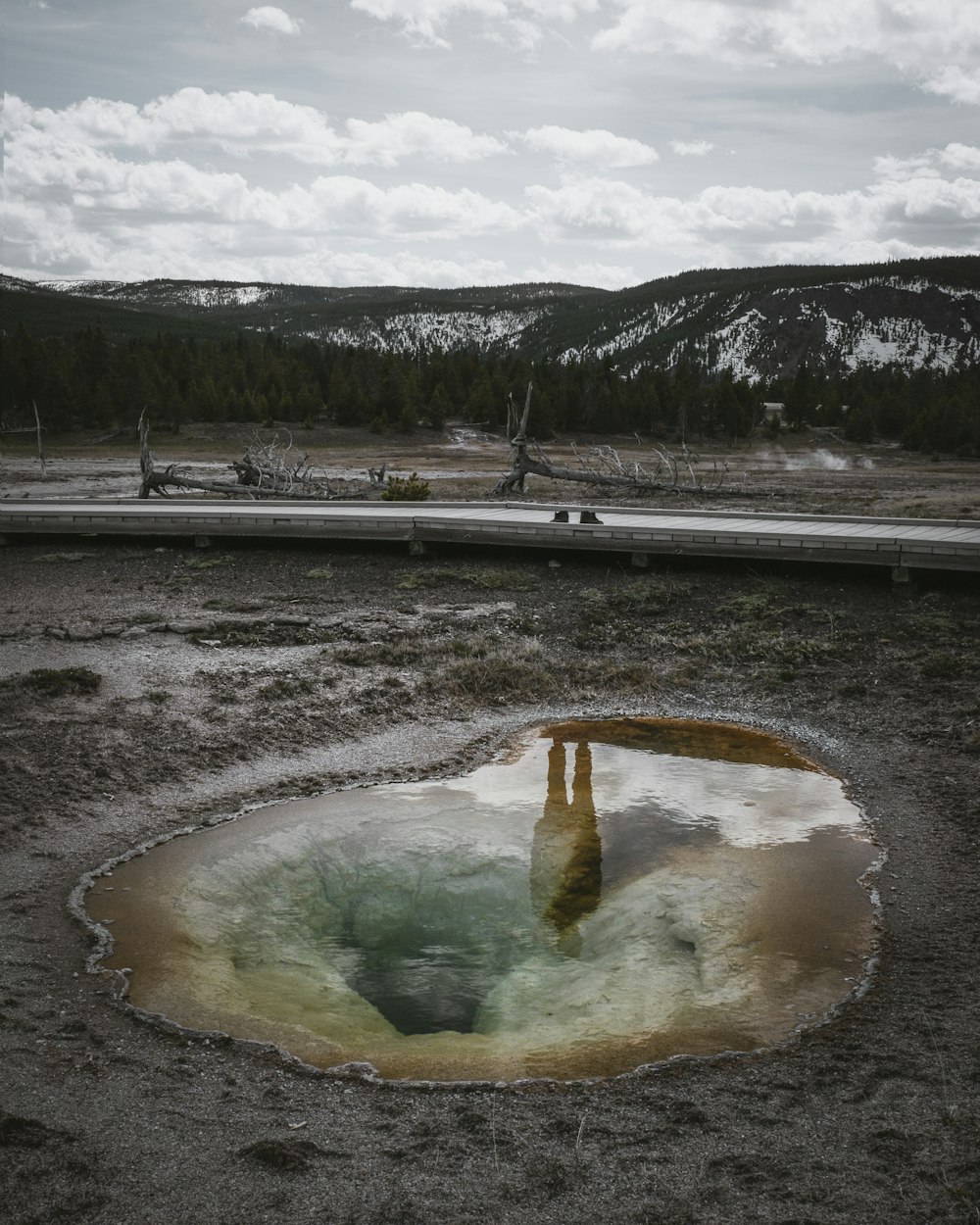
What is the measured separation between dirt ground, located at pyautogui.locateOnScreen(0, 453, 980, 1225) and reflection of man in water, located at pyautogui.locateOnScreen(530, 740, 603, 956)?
1.15 metres

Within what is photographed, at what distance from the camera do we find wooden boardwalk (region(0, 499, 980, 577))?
1427 centimetres

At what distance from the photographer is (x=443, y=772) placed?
9.18 m

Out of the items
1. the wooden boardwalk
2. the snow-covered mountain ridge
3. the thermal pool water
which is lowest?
the thermal pool water

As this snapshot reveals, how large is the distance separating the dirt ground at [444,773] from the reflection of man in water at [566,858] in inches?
45.2

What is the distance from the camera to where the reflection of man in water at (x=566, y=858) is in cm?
669

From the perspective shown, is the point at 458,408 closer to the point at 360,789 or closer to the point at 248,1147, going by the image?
the point at 360,789

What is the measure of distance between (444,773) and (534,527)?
8.11m

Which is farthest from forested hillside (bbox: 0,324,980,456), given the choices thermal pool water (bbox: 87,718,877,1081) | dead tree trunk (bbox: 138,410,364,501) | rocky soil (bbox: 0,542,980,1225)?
thermal pool water (bbox: 87,718,877,1081)

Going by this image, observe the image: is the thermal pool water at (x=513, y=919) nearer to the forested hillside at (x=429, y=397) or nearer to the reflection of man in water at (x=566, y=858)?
the reflection of man in water at (x=566, y=858)

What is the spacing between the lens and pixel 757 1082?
486 centimetres

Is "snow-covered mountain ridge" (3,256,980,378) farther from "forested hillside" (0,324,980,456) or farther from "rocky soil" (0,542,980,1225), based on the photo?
"rocky soil" (0,542,980,1225)

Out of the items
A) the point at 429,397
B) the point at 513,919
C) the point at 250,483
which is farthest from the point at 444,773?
the point at 429,397

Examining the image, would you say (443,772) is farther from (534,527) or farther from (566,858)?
(534,527)

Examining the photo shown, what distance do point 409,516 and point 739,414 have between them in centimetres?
4476
